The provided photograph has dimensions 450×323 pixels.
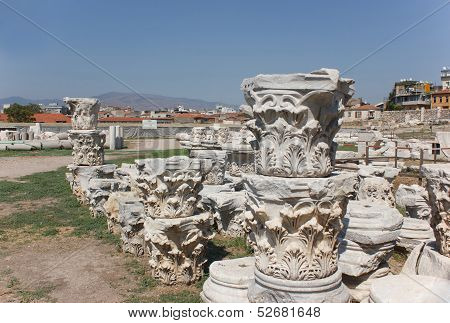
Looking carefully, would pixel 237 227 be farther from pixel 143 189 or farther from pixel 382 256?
pixel 382 256

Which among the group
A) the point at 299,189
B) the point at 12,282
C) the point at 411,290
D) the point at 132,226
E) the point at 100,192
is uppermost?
the point at 299,189

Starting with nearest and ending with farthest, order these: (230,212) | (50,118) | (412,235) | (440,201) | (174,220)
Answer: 1. (440,201)
2. (174,220)
3. (412,235)
4. (230,212)
5. (50,118)

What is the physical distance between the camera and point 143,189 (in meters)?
6.06

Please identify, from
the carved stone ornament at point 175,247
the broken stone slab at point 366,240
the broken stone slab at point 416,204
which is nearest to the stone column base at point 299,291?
the broken stone slab at point 366,240

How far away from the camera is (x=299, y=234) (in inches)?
157

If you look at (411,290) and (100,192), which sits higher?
(411,290)

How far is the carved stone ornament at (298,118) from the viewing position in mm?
3893

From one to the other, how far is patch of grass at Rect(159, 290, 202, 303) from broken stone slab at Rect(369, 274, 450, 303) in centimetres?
226

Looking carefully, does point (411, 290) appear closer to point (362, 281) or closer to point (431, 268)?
point (431, 268)

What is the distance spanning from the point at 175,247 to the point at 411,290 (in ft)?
10.2

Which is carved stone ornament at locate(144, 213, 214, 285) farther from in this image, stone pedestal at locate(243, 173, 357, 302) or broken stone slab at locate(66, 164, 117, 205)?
broken stone slab at locate(66, 164, 117, 205)

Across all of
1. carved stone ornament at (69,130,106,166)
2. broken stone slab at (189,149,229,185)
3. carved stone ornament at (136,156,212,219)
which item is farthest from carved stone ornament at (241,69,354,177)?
carved stone ornament at (69,130,106,166)

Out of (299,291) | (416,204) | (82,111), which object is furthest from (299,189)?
(82,111)

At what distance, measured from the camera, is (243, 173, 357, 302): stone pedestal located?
3908 mm
